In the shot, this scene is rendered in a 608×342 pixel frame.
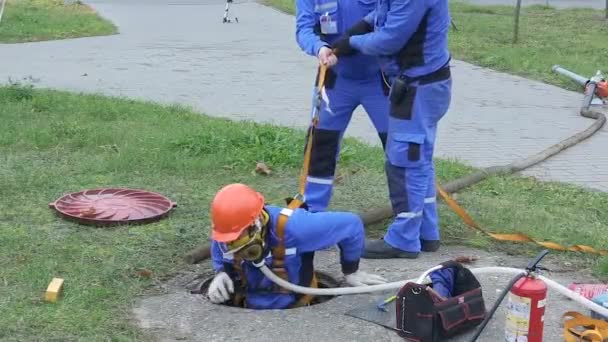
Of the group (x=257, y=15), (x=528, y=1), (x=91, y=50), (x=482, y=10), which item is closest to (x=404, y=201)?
(x=91, y=50)

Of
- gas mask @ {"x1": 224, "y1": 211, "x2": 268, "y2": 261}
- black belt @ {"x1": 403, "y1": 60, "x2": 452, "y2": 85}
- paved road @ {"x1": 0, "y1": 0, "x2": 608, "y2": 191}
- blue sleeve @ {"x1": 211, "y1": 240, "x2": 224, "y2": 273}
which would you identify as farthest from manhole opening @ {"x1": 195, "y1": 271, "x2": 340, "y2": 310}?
paved road @ {"x1": 0, "y1": 0, "x2": 608, "y2": 191}

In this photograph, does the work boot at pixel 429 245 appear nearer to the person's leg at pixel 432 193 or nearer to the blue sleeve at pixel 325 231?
the person's leg at pixel 432 193

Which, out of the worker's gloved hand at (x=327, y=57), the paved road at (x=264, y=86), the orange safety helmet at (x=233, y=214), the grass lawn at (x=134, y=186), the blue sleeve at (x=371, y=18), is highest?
the blue sleeve at (x=371, y=18)

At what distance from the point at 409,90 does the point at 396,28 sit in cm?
35

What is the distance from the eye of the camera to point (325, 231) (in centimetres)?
443

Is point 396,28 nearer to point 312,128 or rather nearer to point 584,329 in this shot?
point 312,128

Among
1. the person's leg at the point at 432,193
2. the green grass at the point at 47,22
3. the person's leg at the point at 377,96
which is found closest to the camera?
the person's leg at the point at 432,193

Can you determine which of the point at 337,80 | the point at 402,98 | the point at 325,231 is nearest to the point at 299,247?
the point at 325,231

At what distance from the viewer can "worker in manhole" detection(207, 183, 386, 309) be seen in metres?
4.18

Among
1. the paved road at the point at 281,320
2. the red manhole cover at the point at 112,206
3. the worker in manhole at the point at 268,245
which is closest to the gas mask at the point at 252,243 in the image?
the worker in manhole at the point at 268,245

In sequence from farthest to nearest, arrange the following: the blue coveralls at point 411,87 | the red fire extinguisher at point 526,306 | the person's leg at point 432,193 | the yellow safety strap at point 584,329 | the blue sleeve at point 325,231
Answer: the person's leg at point 432,193
the blue coveralls at point 411,87
the blue sleeve at point 325,231
the yellow safety strap at point 584,329
the red fire extinguisher at point 526,306

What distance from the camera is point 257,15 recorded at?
21500 mm

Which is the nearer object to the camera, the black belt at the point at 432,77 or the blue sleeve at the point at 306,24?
the black belt at the point at 432,77

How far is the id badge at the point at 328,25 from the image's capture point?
527cm
